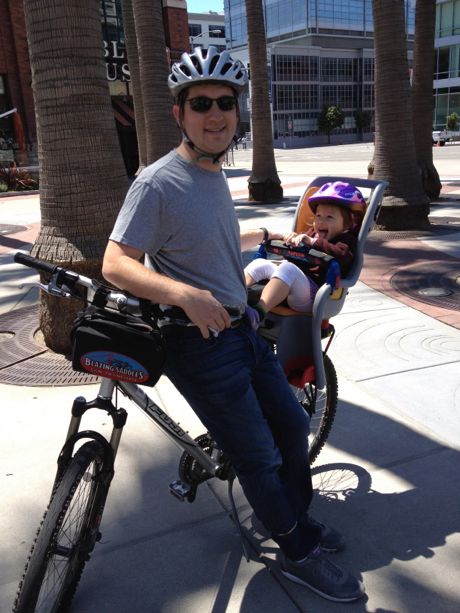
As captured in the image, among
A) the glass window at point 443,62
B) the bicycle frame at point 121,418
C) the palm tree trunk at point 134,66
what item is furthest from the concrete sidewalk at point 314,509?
the glass window at point 443,62

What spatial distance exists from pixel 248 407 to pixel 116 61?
25718mm

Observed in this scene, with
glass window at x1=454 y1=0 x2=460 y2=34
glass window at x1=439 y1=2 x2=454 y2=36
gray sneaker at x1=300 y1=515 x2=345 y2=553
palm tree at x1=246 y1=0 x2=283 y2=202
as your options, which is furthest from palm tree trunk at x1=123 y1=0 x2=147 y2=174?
glass window at x1=439 y1=2 x2=454 y2=36

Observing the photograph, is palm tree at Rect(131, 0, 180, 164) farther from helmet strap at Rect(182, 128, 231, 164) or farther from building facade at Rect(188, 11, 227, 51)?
building facade at Rect(188, 11, 227, 51)

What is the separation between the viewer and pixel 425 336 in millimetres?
4992

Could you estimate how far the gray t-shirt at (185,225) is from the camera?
192cm

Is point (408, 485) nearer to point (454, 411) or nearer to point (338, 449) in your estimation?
point (338, 449)

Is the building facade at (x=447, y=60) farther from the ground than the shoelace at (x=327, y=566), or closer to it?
farther from the ground

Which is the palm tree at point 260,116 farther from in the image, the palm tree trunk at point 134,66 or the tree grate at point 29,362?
the tree grate at point 29,362

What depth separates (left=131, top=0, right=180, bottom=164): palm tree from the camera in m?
9.69

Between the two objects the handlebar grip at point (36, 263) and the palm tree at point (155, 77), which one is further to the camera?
the palm tree at point (155, 77)

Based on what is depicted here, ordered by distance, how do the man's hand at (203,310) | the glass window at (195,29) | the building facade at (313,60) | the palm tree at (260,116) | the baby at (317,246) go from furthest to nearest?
the glass window at (195,29) < the building facade at (313,60) < the palm tree at (260,116) < the baby at (317,246) < the man's hand at (203,310)

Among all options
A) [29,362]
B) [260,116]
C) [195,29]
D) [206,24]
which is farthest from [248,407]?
[206,24]

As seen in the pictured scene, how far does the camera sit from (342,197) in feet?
9.80

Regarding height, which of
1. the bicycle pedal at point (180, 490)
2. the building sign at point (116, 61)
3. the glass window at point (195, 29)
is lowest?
the bicycle pedal at point (180, 490)
